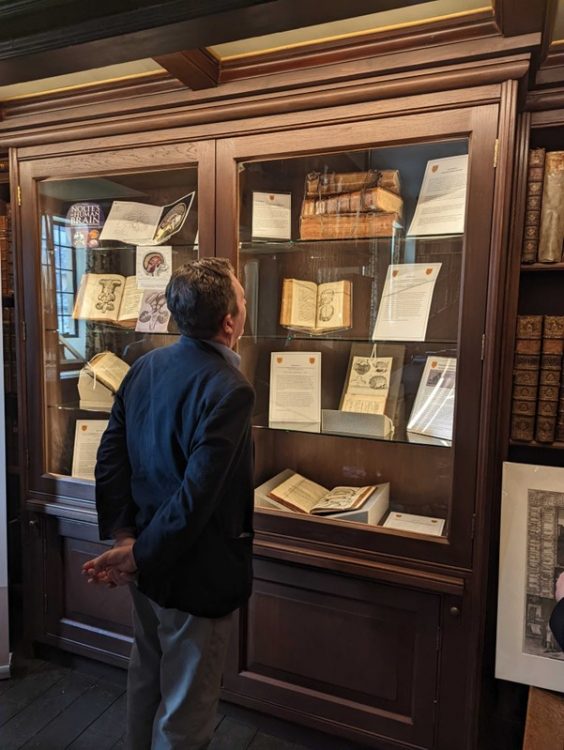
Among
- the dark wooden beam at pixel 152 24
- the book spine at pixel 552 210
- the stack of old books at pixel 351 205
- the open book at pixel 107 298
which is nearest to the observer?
the dark wooden beam at pixel 152 24

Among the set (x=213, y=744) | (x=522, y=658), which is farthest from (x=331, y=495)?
(x=213, y=744)

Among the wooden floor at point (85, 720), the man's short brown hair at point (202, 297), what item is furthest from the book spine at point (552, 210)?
the wooden floor at point (85, 720)

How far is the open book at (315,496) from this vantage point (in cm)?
183

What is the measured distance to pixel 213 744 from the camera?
1859 millimetres

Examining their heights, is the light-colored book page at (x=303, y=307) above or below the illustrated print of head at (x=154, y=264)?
below

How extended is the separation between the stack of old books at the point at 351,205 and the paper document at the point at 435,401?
477mm

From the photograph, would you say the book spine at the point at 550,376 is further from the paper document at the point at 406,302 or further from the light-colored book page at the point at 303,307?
the light-colored book page at the point at 303,307

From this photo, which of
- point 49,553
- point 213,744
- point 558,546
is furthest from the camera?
point 49,553

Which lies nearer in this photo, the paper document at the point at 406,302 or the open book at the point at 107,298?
the paper document at the point at 406,302

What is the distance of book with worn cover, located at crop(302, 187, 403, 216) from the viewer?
5.81 feet

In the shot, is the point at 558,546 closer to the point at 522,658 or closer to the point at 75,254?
the point at 522,658

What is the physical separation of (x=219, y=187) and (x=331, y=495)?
1.16m

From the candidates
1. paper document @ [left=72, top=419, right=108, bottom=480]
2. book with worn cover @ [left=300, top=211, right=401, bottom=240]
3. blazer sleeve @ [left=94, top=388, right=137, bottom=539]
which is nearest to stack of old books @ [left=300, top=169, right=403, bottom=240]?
book with worn cover @ [left=300, top=211, right=401, bottom=240]

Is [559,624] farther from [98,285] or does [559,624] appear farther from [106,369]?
[98,285]
